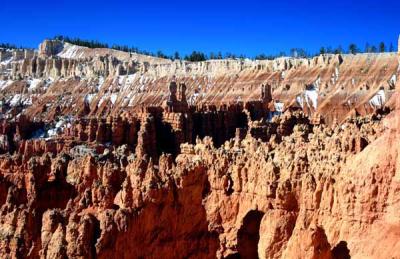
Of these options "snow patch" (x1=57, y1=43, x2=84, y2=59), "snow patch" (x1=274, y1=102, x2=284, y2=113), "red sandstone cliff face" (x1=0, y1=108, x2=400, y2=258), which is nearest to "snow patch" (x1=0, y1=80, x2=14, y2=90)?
"snow patch" (x1=57, y1=43, x2=84, y2=59)

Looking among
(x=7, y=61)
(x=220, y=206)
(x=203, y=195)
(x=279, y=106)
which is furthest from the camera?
(x=7, y=61)

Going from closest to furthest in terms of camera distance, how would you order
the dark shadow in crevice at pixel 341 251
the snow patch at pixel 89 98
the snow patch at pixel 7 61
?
1. the dark shadow in crevice at pixel 341 251
2. the snow patch at pixel 89 98
3. the snow patch at pixel 7 61

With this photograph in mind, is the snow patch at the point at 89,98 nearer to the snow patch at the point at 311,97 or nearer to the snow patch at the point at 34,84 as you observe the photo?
the snow patch at the point at 34,84

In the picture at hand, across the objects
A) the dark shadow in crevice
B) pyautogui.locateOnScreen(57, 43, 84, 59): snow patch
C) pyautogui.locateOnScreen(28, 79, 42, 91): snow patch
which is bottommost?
the dark shadow in crevice

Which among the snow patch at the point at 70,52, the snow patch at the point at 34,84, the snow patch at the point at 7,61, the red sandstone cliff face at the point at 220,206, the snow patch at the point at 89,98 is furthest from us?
the snow patch at the point at 70,52

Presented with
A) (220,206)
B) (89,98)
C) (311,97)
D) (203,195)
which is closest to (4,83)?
(89,98)

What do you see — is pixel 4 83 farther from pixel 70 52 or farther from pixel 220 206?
pixel 220 206

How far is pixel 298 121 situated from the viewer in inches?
1914

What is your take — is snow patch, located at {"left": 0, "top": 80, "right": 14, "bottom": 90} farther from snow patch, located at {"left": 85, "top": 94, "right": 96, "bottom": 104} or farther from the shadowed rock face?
the shadowed rock face

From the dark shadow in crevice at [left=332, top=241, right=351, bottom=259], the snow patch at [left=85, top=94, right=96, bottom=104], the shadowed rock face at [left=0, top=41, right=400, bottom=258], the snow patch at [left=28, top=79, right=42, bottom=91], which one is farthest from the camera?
the snow patch at [left=28, top=79, right=42, bottom=91]

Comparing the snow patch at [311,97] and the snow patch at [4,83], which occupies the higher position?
the snow patch at [4,83]

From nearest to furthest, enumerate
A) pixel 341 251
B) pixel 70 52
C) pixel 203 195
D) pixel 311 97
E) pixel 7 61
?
pixel 341 251
pixel 203 195
pixel 311 97
pixel 7 61
pixel 70 52

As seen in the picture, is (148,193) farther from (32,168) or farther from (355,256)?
(32,168)

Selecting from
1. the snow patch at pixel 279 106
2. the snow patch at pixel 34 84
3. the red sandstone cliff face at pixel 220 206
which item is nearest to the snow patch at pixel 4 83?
the snow patch at pixel 34 84
